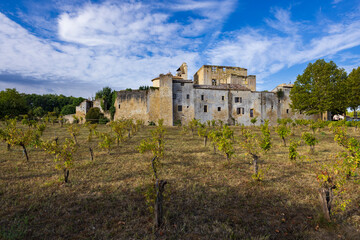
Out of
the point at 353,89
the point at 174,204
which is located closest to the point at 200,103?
the point at 353,89

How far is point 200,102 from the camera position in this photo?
3312cm

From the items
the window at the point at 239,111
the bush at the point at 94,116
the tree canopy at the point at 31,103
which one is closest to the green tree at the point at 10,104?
the tree canopy at the point at 31,103

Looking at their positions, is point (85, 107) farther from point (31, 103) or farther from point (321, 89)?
point (321, 89)

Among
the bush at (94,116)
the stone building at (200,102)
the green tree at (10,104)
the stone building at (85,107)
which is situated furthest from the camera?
the stone building at (85,107)

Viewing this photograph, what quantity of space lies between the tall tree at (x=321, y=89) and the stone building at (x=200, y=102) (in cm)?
508

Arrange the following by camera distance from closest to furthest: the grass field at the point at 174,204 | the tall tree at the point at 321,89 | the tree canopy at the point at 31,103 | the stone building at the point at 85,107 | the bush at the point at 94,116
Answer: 1. the grass field at the point at 174,204
2. the tall tree at the point at 321,89
3. the tree canopy at the point at 31,103
4. the bush at the point at 94,116
5. the stone building at the point at 85,107

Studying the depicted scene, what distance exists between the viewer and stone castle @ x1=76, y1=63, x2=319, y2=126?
31172 mm

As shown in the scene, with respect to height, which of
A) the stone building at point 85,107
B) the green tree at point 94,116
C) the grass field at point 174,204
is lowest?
the grass field at point 174,204

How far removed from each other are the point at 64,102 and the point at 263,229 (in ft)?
260

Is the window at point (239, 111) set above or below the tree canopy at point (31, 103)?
below

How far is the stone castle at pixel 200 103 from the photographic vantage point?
31.2 meters

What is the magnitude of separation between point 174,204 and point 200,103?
29.0 metres

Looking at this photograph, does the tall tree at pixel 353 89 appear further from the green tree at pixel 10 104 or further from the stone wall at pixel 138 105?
the green tree at pixel 10 104

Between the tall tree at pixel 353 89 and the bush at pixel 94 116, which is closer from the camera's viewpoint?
the tall tree at pixel 353 89
